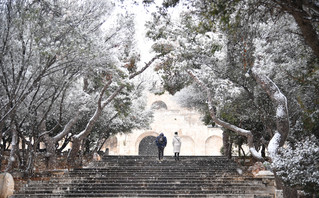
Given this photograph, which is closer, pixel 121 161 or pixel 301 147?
pixel 301 147

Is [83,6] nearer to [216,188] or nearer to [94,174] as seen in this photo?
[94,174]

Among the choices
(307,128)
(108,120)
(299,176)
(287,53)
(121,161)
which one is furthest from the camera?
(108,120)

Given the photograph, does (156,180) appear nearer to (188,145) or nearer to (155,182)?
(155,182)

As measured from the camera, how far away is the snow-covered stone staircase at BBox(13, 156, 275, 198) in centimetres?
1124

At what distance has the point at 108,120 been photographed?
61.4 ft

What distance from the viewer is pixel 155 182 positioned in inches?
486

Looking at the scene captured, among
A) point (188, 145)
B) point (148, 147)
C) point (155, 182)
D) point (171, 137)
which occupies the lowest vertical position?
point (155, 182)

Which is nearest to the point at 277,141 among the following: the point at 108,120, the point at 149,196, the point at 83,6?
the point at 149,196

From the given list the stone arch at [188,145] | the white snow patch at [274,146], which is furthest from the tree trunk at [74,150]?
the stone arch at [188,145]

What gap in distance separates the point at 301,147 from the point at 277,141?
4.57ft

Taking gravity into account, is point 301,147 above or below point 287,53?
below

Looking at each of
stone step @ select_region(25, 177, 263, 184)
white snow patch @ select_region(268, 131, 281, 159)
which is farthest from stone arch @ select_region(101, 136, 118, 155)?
white snow patch @ select_region(268, 131, 281, 159)

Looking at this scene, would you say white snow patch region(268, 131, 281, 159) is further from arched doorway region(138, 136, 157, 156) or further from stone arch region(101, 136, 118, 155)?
stone arch region(101, 136, 118, 155)

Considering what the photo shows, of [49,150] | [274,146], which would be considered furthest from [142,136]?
[274,146]
